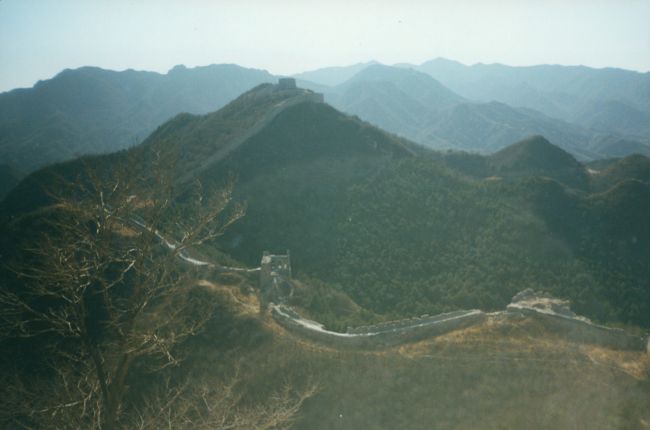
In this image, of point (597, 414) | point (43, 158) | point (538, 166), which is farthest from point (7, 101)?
point (597, 414)

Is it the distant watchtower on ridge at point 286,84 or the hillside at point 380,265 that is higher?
the distant watchtower on ridge at point 286,84

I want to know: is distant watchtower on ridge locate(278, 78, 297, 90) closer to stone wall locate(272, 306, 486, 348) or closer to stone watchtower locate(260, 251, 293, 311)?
A: stone watchtower locate(260, 251, 293, 311)

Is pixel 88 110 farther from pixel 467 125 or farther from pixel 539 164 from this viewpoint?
pixel 539 164

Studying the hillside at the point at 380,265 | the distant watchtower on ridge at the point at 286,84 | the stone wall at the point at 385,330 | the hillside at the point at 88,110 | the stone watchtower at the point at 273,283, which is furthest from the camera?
the hillside at the point at 88,110

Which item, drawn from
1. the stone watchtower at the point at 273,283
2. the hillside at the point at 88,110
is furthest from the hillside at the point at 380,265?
the hillside at the point at 88,110

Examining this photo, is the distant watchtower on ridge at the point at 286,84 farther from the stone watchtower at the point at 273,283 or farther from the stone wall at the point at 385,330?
the stone wall at the point at 385,330

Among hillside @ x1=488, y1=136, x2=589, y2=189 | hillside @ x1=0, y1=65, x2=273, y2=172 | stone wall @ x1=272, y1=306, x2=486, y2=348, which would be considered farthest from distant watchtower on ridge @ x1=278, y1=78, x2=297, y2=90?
stone wall @ x1=272, y1=306, x2=486, y2=348
